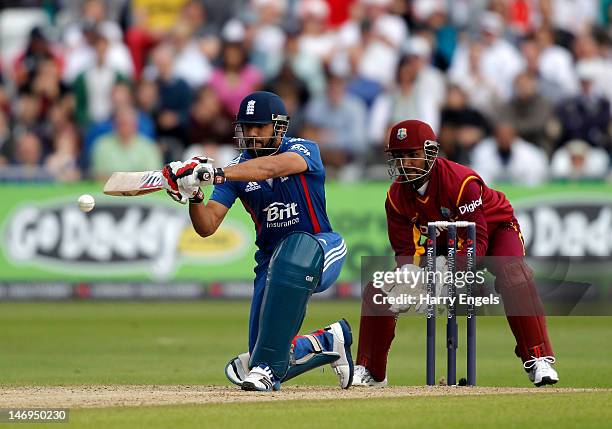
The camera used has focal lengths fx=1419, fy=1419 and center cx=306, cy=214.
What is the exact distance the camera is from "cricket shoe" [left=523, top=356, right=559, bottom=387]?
10.3 meters

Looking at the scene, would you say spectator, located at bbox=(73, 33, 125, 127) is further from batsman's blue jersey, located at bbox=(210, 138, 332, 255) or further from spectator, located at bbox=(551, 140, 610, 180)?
batsman's blue jersey, located at bbox=(210, 138, 332, 255)

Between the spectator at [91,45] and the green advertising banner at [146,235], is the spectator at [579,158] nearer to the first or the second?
the green advertising banner at [146,235]

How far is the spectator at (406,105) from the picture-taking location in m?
21.4

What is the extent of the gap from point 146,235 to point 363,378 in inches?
359

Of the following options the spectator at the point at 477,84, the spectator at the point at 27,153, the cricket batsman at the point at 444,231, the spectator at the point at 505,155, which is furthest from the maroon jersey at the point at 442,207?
the spectator at the point at 477,84

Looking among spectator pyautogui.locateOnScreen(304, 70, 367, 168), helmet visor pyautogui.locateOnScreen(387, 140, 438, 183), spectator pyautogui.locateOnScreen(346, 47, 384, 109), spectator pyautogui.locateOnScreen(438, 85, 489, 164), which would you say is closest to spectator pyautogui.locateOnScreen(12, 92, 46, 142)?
spectator pyautogui.locateOnScreen(304, 70, 367, 168)

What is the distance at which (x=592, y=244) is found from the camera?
62.7 ft

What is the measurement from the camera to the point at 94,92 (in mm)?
21766

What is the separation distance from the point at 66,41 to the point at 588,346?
11692 mm

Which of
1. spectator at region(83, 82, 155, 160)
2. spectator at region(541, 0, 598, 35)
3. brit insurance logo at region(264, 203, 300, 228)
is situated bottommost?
brit insurance logo at region(264, 203, 300, 228)

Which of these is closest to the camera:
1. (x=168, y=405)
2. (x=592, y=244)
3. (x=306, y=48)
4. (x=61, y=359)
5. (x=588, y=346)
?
(x=168, y=405)

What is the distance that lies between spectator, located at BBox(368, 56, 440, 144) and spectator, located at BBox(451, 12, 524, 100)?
3.59 ft

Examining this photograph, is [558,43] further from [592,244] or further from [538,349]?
[538,349]

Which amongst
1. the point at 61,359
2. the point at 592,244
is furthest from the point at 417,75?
the point at 61,359
